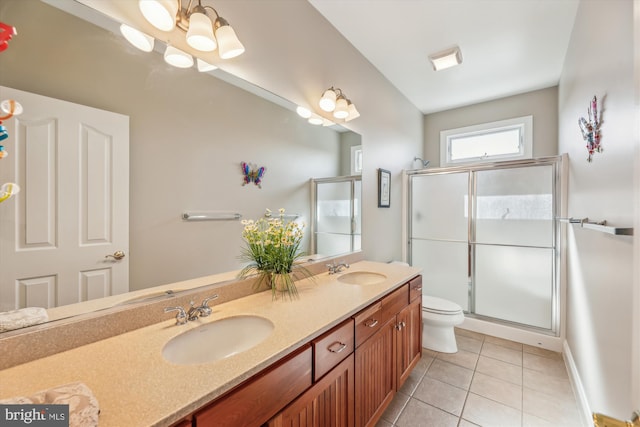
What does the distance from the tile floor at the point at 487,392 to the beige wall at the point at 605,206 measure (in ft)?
0.78

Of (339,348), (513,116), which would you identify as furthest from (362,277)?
(513,116)

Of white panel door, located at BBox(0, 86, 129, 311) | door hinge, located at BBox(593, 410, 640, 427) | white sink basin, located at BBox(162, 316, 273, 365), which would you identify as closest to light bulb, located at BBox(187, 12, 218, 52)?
white panel door, located at BBox(0, 86, 129, 311)

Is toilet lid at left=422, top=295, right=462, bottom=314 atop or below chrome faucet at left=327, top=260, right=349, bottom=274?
below

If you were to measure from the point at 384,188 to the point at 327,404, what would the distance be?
6.62ft

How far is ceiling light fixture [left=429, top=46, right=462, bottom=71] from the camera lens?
2.16 m

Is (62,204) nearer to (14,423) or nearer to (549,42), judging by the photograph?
(14,423)

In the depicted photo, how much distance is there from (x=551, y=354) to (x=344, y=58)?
3.16 meters

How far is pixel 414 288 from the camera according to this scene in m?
A: 1.82

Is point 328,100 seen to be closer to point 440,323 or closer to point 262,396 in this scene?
point 262,396

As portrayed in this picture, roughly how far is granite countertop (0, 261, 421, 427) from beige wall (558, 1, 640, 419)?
1002 mm

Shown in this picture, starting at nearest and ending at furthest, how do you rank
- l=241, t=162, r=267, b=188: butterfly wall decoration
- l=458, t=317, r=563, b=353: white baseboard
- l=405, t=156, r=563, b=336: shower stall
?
1. l=241, t=162, r=267, b=188: butterfly wall decoration
2. l=458, t=317, r=563, b=353: white baseboard
3. l=405, t=156, r=563, b=336: shower stall

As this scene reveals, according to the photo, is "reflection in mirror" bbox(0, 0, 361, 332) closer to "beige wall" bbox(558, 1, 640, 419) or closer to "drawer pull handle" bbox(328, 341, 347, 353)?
"drawer pull handle" bbox(328, 341, 347, 353)

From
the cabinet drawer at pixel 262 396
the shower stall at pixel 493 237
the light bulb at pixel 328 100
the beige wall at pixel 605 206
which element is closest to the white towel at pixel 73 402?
the cabinet drawer at pixel 262 396

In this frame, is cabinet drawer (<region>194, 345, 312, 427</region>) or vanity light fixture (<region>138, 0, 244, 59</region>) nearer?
cabinet drawer (<region>194, 345, 312, 427</region>)
